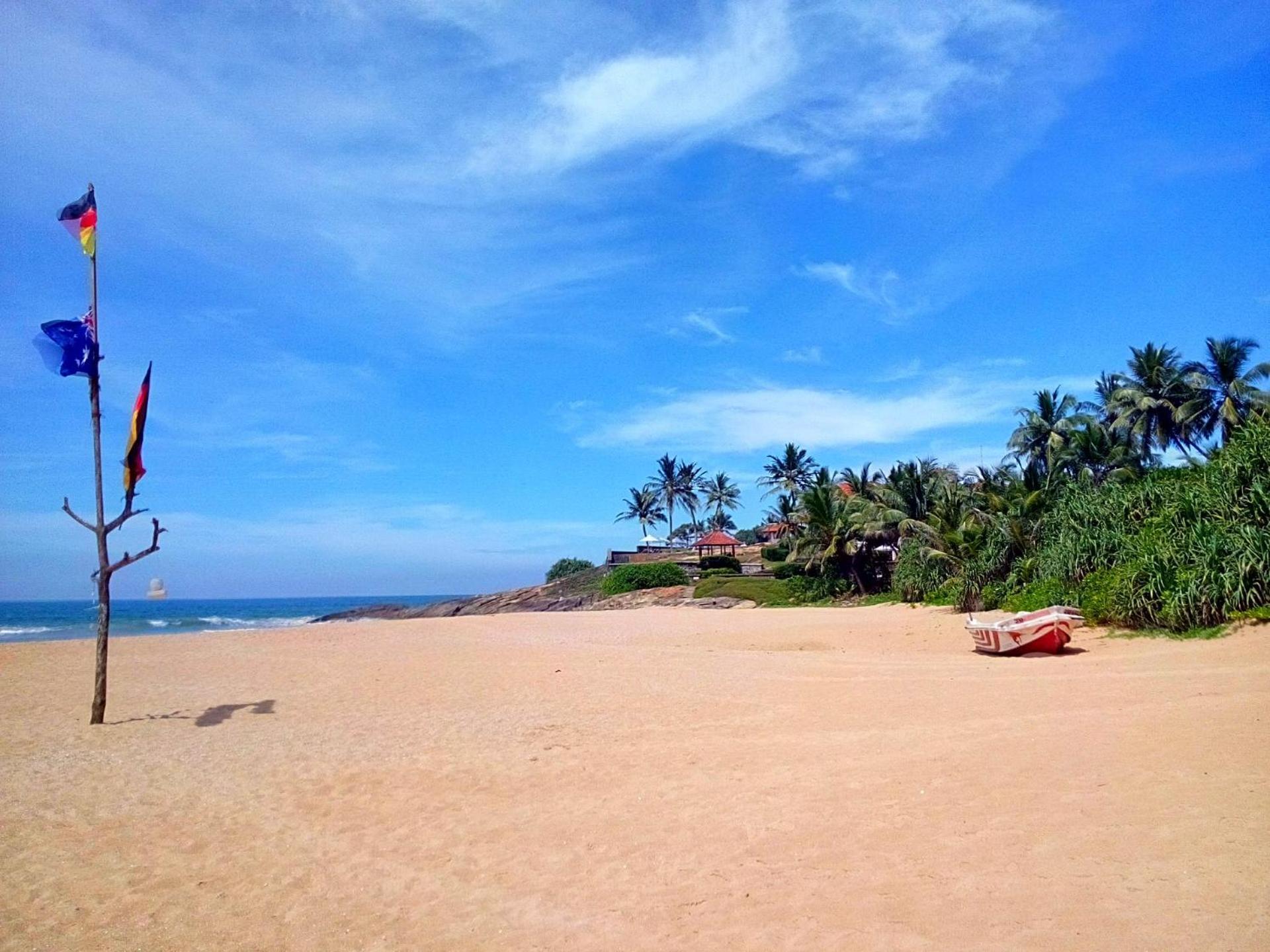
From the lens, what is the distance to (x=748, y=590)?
4253cm

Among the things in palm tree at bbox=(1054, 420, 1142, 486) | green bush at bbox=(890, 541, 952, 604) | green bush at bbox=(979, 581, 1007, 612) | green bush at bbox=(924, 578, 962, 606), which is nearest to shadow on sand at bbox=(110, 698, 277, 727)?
green bush at bbox=(979, 581, 1007, 612)

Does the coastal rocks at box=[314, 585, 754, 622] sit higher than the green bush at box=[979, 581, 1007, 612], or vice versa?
the green bush at box=[979, 581, 1007, 612]

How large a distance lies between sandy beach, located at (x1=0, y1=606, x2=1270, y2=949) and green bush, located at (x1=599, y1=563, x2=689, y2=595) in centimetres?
3641

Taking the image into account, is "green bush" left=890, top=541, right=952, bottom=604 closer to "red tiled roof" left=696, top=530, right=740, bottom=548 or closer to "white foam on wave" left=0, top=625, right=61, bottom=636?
"red tiled roof" left=696, top=530, right=740, bottom=548

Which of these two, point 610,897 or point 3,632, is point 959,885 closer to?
point 610,897

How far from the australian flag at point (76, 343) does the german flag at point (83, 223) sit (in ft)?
2.66

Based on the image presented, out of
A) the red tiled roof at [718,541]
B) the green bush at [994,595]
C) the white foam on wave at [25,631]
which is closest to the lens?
the green bush at [994,595]

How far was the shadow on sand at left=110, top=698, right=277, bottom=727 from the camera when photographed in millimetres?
10672

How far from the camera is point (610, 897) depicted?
4910 mm

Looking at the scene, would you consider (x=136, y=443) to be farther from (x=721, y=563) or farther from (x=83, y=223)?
(x=721, y=563)

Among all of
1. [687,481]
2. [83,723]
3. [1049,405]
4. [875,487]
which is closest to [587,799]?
[83,723]

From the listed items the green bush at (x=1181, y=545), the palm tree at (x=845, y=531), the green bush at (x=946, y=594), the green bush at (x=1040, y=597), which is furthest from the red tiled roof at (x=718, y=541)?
the green bush at (x=1181, y=545)

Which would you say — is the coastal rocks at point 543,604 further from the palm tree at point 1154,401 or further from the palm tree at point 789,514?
the palm tree at point 1154,401

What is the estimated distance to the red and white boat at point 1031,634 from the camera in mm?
13844
